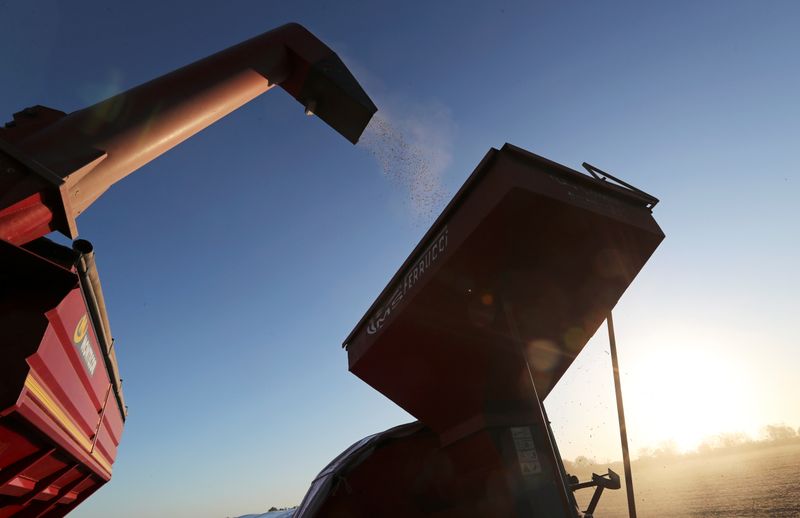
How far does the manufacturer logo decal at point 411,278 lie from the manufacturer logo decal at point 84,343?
257cm

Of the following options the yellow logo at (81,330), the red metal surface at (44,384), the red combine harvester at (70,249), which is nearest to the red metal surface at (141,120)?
the red combine harvester at (70,249)

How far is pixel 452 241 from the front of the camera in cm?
363

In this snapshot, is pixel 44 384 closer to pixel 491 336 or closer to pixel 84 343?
pixel 84 343

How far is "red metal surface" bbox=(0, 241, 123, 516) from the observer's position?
247cm

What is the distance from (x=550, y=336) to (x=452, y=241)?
202 cm

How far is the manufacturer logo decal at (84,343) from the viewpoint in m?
3.23

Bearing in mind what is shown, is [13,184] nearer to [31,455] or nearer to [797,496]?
[31,455]

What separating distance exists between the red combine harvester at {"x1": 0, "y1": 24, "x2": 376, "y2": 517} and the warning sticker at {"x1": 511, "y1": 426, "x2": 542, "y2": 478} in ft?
13.7

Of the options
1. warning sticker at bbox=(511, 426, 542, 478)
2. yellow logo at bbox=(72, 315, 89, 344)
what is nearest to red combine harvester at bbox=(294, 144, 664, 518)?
warning sticker at bbox=(511, 426, 542, 478)

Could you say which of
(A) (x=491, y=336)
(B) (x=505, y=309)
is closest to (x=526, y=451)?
(A) (x=491, y=336)

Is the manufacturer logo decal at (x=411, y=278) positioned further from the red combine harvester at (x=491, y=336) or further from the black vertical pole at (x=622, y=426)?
the black vertical pole at (x=622, y=426)

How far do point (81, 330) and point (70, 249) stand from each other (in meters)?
Result: 0.75

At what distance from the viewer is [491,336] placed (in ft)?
14.0

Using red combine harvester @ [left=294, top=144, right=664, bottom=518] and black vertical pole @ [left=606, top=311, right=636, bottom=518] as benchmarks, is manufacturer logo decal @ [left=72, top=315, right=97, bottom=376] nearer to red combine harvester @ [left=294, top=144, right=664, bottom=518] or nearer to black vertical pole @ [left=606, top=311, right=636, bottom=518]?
red combine harvester @ [left=294, top=144, right=664, bottom=518]
